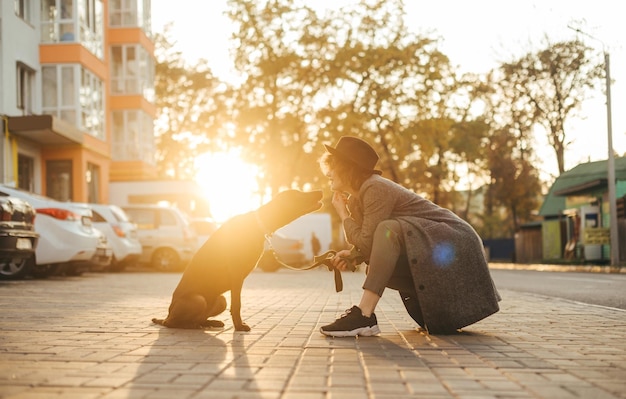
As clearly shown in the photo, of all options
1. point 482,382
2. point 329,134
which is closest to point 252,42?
point 329,134

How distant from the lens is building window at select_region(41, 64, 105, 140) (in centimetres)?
2939

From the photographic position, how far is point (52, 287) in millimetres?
13695

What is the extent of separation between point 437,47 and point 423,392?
31.9 meters

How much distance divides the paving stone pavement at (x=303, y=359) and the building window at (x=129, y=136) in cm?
2964

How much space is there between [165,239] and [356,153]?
17.9 m

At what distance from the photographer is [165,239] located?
23734mm

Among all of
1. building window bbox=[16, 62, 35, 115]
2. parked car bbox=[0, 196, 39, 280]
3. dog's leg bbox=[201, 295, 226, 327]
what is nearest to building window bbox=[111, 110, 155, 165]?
building window bbox=[16, 62, 35, 115]

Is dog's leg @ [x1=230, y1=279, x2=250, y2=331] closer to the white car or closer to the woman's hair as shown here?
the woman's hair

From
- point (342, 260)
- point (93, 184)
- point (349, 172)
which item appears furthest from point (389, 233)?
point (93, 184)

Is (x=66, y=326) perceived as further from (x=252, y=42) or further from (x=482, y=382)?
(x=252, y=42)

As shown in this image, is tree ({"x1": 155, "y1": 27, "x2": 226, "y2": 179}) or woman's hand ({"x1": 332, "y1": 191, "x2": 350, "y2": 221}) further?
tree ({"x1": 155, "y1": 27, "x2": 226, "y2": 179})

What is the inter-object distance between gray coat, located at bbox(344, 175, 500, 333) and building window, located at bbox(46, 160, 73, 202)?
25.3 m

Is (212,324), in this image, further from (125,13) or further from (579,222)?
(579,222)

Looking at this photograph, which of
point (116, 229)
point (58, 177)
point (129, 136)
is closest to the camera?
point (116, 229)
